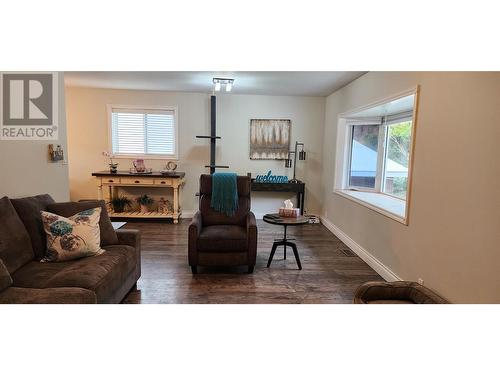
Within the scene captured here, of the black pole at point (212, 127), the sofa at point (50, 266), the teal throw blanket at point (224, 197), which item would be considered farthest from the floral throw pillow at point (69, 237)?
the black pole at point (212, 127)

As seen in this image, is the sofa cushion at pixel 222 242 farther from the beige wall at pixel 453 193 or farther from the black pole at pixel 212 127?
the black pole at pixel 212 127

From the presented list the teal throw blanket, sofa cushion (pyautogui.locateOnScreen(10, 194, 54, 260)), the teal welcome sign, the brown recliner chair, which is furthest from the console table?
sofa cushion (pyautogui.locateOnScreen(10, 194, 54, 260))

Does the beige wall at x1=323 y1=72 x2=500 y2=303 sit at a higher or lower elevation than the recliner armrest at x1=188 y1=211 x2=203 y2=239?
higher

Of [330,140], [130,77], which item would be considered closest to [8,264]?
[130,77]

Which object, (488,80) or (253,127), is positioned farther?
(253,127)

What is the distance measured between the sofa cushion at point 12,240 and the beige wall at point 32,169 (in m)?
0.68

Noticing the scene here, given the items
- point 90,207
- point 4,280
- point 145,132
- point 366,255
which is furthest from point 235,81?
point 4,280

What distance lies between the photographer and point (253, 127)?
544 centimetres

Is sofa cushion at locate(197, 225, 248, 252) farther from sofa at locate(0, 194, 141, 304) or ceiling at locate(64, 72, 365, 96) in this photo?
ceiling at locate(64, 72, 365, 96)

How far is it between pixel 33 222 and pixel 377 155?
4.14 meters

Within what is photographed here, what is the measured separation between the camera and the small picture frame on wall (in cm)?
545

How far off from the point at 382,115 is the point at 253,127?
2296 millimetres

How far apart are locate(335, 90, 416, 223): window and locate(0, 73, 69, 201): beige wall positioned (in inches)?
136

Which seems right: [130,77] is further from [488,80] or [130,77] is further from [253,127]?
[488,80]
